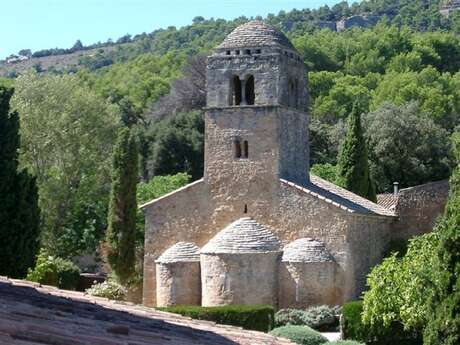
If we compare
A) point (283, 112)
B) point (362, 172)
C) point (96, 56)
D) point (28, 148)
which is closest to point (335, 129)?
point (362, 172)

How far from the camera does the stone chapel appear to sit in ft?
Result: 97.9

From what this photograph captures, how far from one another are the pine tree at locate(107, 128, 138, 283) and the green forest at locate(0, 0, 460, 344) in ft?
0.29

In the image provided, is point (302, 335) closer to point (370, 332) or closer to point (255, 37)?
point (370, 332)

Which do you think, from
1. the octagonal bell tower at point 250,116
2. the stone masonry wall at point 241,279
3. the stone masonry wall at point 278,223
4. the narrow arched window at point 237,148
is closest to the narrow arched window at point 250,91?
the octagonal bell tower at point 250,116

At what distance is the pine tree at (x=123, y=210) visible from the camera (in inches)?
1372

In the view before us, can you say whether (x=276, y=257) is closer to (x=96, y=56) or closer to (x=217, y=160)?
(x=217, y=160)

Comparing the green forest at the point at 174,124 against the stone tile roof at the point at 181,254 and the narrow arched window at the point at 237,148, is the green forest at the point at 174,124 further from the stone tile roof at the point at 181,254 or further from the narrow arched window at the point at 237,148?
the narrow arched window at the point at 237,148

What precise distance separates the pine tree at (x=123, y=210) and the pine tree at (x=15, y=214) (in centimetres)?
953

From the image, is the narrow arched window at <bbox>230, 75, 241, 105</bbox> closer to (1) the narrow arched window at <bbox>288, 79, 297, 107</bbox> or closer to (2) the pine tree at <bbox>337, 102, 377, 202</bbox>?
(1) the narrow arched window at <bbox>288, 79, 297, 107</bbox>

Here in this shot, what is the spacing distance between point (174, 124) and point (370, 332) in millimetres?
36984

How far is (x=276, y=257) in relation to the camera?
3016cm

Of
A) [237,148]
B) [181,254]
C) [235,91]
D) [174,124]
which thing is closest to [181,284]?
[181,254]

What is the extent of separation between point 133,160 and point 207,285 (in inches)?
306

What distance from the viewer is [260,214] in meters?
31.6
